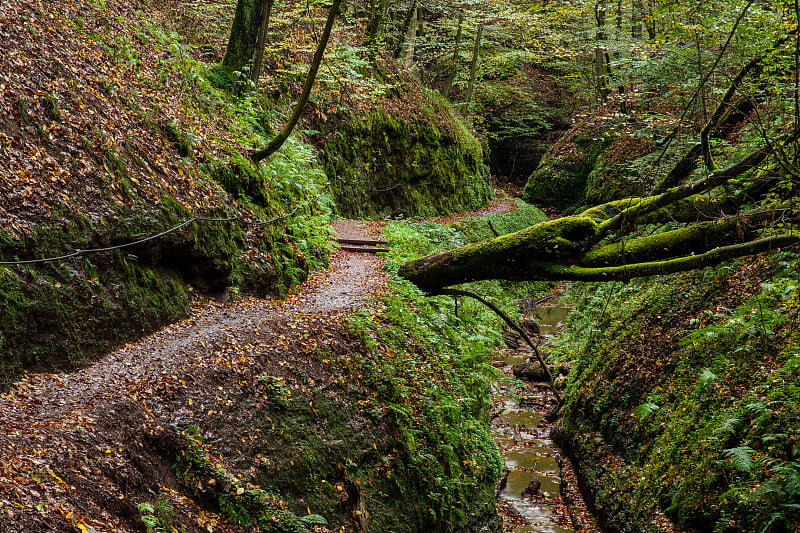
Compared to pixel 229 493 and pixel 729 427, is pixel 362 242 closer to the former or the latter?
pixel 729 427

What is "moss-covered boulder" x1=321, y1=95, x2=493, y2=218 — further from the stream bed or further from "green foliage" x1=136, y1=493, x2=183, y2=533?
"green foliage" x1=136, y1=493, x2=183, y2=533

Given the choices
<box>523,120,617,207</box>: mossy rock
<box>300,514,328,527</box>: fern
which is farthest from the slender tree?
<box>523,120,617,207</box>: mossy rock

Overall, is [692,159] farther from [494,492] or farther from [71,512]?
[71,512]

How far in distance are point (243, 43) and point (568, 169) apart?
20.9 meters

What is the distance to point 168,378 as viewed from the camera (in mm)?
5410

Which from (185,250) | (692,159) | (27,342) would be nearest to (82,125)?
(185,250)

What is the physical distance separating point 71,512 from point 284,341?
3615 millimetres

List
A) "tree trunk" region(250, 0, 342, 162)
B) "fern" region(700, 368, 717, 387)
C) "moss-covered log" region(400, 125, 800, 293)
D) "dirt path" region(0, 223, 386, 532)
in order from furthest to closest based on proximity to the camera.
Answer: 1. "tree trunk" region(250, 0, 342, 162)
2. "fern" region(700, 368, 717, 387)
3. "moss-covered log" region(400, 125, 800, 293)
4. "dirt path" region(0, 223, 386, 532)

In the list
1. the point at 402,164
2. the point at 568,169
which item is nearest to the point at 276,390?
the point at 402,164

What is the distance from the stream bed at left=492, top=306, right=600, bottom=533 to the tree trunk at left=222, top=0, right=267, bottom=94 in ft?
30.1

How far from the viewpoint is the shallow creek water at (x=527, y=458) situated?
8547 mm

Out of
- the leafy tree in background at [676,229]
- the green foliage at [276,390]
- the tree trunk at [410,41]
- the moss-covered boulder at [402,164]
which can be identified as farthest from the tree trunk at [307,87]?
the tree trunk at [410,41]

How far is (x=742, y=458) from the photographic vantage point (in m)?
5.79

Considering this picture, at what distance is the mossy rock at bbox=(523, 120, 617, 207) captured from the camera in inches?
1076
